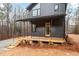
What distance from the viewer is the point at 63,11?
2232 mm

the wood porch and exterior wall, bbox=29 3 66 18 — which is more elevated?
exterior wall, bbox=29 3 66 18

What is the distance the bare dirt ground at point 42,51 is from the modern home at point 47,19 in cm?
14

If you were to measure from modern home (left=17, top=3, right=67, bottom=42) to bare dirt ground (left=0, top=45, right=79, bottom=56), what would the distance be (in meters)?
0.14

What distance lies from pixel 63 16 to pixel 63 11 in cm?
6

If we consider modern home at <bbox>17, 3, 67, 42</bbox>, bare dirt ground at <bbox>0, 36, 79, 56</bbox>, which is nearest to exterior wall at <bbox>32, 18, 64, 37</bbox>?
modern home at <bbox>17, 3, 67, 42</bbox>

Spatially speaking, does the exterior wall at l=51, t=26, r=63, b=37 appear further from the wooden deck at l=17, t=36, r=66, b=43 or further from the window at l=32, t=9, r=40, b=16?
the window at l=32, t=9, r=40, b=16

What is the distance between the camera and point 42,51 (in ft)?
7.43

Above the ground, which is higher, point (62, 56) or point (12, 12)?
point (12, 12)

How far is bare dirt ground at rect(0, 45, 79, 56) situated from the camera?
2.24 m

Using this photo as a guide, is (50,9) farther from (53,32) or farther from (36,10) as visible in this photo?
(53,32)

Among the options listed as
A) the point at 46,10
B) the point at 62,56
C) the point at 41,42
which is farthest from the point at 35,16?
the point at 62,56

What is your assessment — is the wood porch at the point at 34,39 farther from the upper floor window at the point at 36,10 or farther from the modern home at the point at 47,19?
the upper floor window at the point at 36,10

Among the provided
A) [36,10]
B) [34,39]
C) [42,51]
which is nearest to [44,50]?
[42,51]

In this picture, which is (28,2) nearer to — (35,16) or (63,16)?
(35,16)
